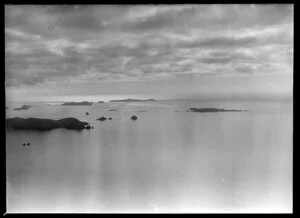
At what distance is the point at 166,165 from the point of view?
6.40 feet

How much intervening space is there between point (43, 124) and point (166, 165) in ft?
3.27

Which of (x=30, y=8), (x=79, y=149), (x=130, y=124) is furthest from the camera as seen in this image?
(x=130, y=124)

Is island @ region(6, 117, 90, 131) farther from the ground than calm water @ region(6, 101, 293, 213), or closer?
farther from the ground

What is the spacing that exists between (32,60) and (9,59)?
16 cm

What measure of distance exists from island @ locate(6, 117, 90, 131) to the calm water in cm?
4

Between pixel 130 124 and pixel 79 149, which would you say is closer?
pixel 79 149

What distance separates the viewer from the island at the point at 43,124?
1.89 meters

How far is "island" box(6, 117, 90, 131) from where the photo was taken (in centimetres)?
189

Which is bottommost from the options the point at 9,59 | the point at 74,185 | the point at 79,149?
the point at 74,185

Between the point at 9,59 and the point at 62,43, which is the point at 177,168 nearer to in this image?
the point at 62,43

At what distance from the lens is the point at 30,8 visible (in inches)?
72.9

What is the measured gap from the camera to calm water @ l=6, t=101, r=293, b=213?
6.21ft

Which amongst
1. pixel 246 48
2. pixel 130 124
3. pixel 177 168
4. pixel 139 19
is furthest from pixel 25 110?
pixel 246 48

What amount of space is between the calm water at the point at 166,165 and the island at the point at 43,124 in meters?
0.04
